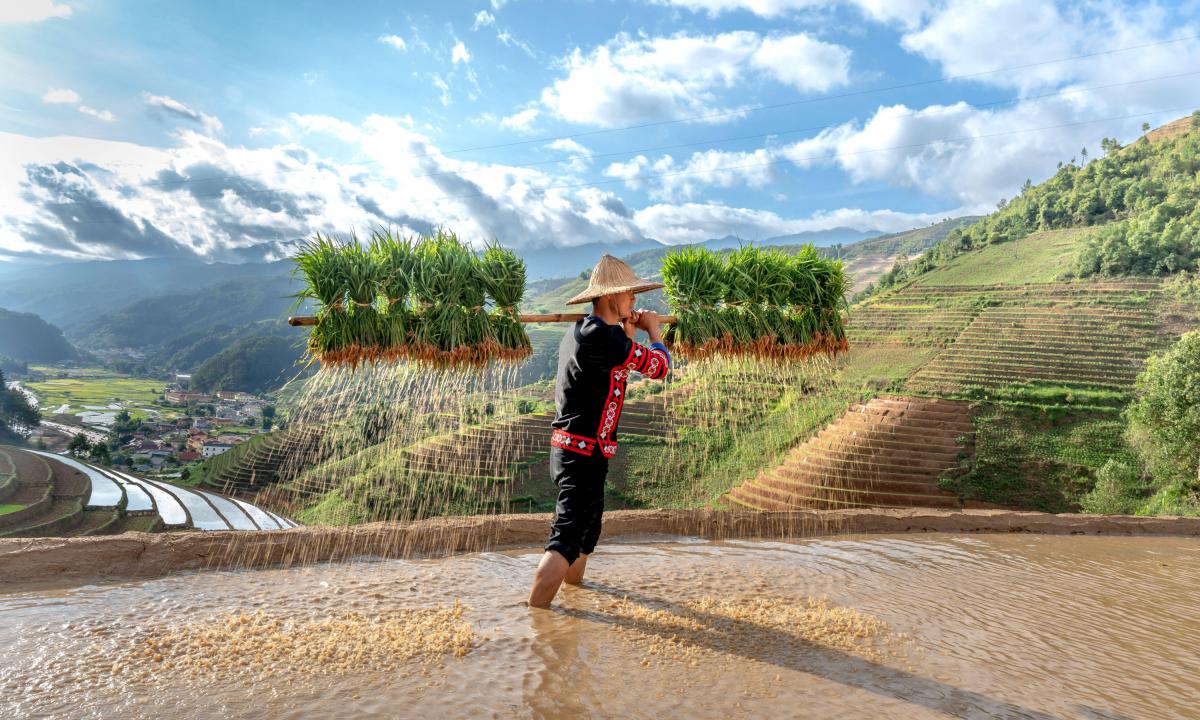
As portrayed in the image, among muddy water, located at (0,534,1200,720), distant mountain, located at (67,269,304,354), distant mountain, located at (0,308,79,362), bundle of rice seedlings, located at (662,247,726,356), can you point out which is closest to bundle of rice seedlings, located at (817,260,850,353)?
bundle of rice seedlings, located at (662,247,726,356)

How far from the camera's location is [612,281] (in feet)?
12.2

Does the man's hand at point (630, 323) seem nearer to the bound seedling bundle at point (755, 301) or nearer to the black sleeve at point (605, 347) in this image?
the black sleeve at point (605, 347)

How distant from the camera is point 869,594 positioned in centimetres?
389

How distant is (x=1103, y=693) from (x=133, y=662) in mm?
4006

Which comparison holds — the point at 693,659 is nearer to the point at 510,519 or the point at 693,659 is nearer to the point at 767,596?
the point at 767,596

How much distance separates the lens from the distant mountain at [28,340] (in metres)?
103

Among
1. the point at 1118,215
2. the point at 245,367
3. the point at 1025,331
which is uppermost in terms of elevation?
the point at 1118,215

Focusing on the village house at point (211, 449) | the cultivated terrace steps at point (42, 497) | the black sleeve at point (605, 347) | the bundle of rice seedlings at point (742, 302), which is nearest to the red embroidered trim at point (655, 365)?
the black sleeve at point (605, 347)

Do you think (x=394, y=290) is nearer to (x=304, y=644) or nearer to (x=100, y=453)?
(x=304, y=644)

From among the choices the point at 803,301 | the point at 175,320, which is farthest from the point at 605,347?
the point at 175,320

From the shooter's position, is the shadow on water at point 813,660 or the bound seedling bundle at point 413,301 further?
the bound seedling bundle at point 413,301

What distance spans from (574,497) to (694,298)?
2.22 metres

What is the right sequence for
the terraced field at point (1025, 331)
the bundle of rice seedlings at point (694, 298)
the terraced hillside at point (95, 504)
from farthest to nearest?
the terraced hillside at point (95, 504) → the terraced field at point (1025, 331) → the bundle of rice seedlings at point (694, 298)

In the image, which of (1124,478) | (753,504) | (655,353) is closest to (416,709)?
(655,353)
